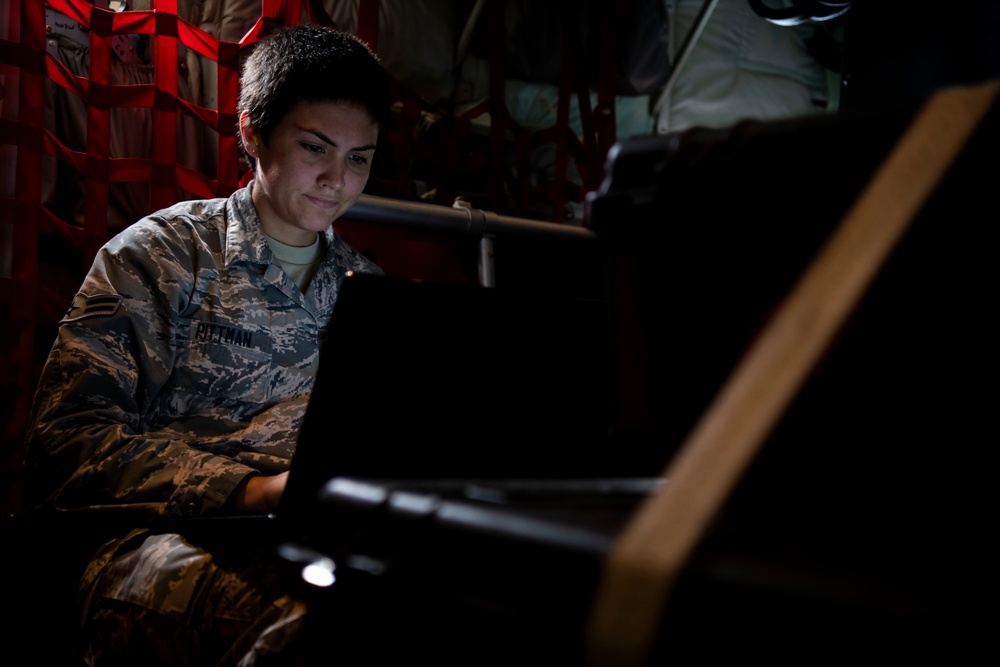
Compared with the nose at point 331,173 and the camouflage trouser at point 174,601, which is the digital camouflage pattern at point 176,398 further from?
the nose at point 331,173

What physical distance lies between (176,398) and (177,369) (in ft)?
0.16

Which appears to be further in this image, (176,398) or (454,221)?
(454,221)

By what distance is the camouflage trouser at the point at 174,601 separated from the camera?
0.77 meters

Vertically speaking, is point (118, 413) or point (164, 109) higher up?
point (164, 109)

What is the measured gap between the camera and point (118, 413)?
1001 millimetres

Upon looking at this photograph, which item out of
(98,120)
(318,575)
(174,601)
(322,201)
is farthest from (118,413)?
(98,120)

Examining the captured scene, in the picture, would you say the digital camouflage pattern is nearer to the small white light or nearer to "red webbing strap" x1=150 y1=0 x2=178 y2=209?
the small white light

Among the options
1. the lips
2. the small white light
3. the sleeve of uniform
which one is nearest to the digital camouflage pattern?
the sleeve of uniform

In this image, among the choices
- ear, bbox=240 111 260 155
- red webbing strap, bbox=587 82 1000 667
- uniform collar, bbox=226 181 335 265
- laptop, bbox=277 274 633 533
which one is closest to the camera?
red webbing strap, bbox=587 82 1000 667

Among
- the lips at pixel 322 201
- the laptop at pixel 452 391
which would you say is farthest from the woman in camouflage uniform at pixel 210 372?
the laptop at pixel 452 391

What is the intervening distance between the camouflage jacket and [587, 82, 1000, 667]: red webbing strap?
2.53ft

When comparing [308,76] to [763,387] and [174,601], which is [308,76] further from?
[763,387]

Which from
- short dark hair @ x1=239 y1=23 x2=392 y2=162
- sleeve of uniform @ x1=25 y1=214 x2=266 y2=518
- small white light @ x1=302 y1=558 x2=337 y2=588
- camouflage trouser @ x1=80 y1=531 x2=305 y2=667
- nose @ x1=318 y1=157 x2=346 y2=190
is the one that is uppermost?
short dark hair @ x1=239 y1=23 x2=392 y2=162

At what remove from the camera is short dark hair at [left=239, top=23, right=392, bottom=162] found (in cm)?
128
